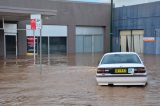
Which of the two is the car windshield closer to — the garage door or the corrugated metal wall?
the corrugated metal wall

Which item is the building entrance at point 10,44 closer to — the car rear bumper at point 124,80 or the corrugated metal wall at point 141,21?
the corrugated metal wall at point 141,21

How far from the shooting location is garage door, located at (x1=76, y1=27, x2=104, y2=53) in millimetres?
53562

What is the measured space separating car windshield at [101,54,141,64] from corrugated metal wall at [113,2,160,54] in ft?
107

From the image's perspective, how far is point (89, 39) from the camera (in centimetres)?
5462

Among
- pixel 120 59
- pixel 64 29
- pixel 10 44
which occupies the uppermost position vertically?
pixel 64 29

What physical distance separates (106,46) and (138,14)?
7194 mm

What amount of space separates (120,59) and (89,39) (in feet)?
128

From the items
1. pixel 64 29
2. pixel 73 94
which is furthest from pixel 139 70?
pixel 64 29

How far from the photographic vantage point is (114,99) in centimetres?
1193

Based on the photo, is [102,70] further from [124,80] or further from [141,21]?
[141,21]

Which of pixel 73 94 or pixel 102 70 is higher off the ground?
pixel 102 70

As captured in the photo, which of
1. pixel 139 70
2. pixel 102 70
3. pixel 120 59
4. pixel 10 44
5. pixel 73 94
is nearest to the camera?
pixel 73 94

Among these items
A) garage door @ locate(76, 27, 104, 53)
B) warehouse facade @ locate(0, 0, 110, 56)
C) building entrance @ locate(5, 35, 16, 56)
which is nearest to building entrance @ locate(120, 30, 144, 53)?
warehouse facade @ locate(0, 0, 110, 56)

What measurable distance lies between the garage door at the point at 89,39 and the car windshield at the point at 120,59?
123 ft
